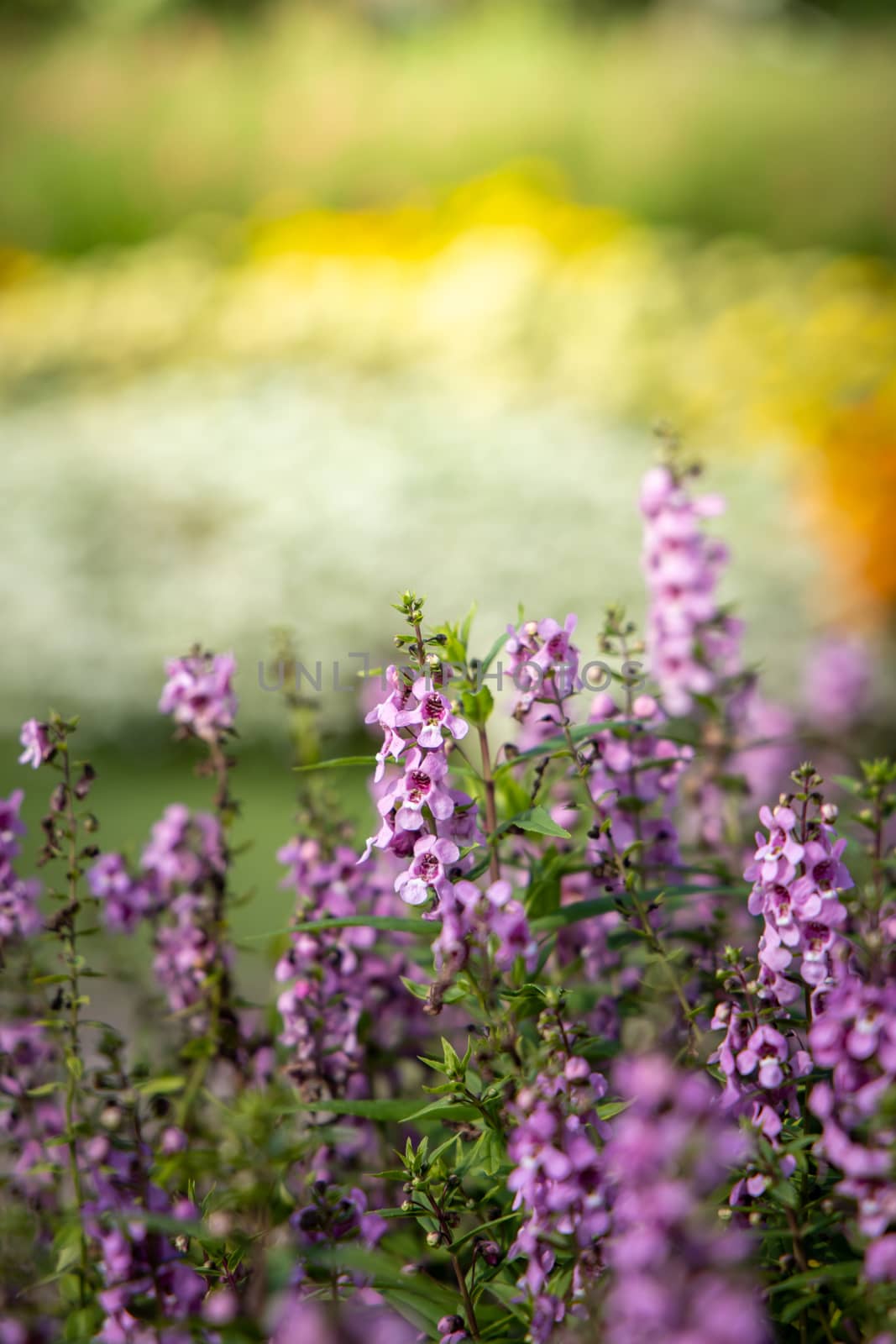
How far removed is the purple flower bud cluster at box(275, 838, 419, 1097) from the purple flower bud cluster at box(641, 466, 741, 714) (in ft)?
2.39

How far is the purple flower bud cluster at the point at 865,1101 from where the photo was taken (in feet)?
3.89

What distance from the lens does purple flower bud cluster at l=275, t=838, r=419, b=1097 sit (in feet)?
6.48

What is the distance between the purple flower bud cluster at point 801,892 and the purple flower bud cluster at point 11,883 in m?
0.98

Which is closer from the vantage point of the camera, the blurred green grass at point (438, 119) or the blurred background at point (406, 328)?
the blurred background at point (406, 328)

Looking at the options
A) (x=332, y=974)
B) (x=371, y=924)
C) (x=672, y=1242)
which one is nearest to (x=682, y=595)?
(x=332, y=974)

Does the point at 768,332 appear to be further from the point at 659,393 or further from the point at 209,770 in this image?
the point at 209,770

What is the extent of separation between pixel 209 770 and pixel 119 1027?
2155mm

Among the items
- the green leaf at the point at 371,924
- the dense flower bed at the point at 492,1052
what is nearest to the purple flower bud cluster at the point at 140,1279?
the dense flower bed at the point at 492,1052

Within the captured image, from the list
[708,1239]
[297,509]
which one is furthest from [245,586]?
[708,1239]

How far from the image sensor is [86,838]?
6074mm

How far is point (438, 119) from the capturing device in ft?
32.0

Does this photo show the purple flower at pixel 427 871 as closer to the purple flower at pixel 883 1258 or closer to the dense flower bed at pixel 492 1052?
the dense flower bed at pixel 492 1052

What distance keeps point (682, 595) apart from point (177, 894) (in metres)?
1.06

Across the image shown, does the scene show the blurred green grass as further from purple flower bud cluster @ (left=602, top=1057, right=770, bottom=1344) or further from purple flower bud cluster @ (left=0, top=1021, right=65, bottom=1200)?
purple flower bud cluster @ (left=602, top=1057, right=770, bottom=1344)
